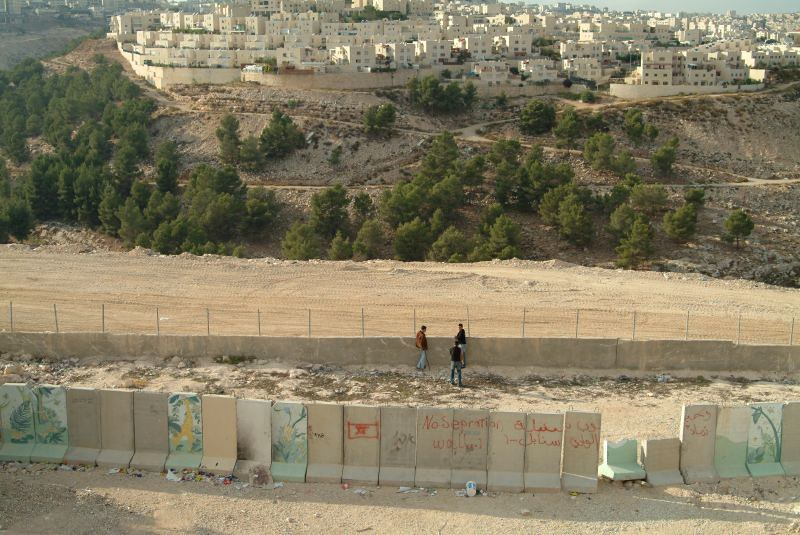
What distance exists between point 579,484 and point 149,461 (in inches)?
217

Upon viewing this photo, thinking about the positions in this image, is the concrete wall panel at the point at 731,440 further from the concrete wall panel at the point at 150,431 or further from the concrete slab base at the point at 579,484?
the concrete wall panel at the point at 150,431

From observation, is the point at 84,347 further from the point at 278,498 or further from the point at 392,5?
the point at 392,5

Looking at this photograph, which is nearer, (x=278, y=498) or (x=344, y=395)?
(x=278, y=498)

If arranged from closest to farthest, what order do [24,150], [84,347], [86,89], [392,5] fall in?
[84,347], [24,150], [86,89], [392,5]

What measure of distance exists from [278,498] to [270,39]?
66.3 m

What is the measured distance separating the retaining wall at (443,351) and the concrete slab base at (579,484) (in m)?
4.29

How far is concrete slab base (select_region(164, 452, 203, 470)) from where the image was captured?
11.8 m

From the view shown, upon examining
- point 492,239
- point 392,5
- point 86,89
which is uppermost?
point 392,5

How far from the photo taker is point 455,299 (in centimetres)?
1953

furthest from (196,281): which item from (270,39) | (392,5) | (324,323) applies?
(392,5)

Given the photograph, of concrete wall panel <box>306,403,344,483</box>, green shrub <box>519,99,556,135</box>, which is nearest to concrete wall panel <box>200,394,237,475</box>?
concrete wall panel <box>306,403,344,483</box>

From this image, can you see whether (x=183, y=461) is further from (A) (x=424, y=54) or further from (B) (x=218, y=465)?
(A) (x=424, y=54)

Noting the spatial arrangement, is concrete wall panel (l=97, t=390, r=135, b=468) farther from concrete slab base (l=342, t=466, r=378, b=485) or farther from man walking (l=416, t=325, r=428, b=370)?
man walking (l=416, t=325, r=428, b=370)

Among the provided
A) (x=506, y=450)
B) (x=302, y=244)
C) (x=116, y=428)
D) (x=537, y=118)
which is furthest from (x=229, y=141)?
(x=506, y=450)
